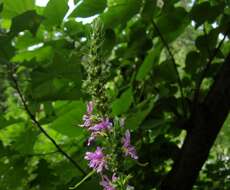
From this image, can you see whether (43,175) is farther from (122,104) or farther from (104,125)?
(104,125)

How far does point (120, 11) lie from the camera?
2316mm

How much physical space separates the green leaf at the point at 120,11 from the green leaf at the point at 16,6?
13.1 inches

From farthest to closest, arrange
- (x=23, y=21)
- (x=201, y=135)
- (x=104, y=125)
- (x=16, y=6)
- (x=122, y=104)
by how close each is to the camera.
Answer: (x=201, y=135)
(x=16, y=6)
(x=122, y=104)
(x=23, y=21)
(x=104, y=125)

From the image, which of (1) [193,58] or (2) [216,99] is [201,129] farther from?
(1) [193,58]

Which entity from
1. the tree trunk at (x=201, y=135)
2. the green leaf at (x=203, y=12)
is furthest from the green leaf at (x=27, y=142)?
the green leaf at (x=203, y=12)

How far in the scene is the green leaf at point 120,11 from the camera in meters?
2.30

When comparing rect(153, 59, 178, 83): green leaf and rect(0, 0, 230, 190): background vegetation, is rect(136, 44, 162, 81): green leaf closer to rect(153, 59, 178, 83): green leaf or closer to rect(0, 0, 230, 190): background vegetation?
rect(0, 0, 230, 190): background vegetation

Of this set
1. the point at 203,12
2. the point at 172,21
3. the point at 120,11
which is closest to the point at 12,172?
the point at 120,11

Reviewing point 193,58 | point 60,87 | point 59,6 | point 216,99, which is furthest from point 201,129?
point 59,6

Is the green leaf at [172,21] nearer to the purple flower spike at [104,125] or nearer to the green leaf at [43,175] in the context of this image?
the green leaf at [43,175]

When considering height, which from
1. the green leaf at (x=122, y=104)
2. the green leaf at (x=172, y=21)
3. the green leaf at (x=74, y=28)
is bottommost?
the green leaf at (x=122, y=104)

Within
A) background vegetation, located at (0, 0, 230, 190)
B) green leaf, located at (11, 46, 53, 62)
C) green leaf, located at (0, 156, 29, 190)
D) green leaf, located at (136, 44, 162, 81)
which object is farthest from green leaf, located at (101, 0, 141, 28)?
green leaf, located at (0, 156, 29, 190)

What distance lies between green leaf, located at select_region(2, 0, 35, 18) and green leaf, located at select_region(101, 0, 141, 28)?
13.1 inches

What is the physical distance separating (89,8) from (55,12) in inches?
6.0
